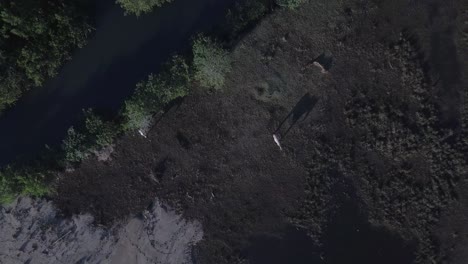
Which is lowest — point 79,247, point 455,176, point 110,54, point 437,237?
point 437,237

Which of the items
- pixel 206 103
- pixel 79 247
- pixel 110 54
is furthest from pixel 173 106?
Answer: pixel 79 247

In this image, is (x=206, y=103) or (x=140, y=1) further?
(x=206, y=103)

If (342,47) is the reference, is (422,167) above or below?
below

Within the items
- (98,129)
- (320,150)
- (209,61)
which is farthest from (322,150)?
(98,129)

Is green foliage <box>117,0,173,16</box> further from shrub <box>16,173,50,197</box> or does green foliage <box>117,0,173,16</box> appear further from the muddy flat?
shrub <box>16,173,50,197</box>

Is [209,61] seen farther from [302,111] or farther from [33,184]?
[33,184]

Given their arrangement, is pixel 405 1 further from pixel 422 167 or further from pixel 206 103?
pixel 206 103

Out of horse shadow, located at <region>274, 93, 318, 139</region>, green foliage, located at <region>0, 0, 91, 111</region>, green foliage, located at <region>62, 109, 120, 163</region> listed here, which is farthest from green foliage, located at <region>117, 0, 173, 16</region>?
horse shadow, located at <region>274, 93, 318, 139</region>
